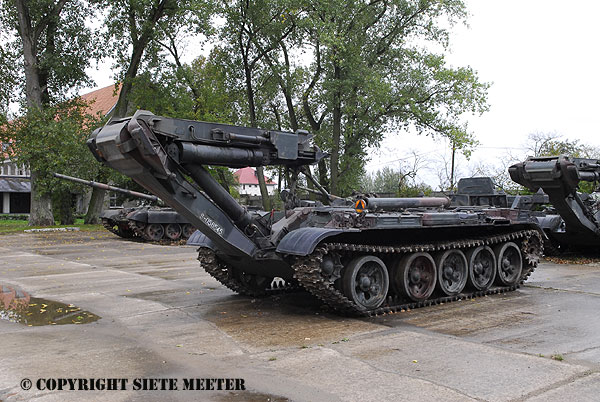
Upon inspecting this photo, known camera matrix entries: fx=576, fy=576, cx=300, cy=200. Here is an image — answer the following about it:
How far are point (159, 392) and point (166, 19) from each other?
1266 inches

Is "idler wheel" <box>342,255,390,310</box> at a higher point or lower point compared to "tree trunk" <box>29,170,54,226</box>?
lower

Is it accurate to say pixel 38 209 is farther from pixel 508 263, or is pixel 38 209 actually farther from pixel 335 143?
pixel 508 263

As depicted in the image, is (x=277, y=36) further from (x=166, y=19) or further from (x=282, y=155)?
(x=282, y=155)

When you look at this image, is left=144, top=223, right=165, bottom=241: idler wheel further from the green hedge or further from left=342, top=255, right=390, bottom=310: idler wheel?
the green hedge

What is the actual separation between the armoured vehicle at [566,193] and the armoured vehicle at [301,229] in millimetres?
5091

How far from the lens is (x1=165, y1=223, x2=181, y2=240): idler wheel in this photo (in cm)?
2467

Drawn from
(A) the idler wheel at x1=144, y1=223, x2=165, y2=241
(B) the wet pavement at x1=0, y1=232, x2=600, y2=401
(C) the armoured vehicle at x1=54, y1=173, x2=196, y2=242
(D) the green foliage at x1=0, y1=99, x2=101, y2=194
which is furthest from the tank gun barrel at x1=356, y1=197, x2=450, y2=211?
(D) the green foliage at x1=0, y1=99, x2=101, y2=194

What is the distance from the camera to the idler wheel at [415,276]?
981 centimetres

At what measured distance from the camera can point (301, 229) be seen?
8.88 metres

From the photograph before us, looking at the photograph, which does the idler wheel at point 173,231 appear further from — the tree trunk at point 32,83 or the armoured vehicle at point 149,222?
the tree trunk at point 32,83

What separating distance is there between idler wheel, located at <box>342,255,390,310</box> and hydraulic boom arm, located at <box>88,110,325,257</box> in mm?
1517

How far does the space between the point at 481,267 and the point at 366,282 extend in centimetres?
334

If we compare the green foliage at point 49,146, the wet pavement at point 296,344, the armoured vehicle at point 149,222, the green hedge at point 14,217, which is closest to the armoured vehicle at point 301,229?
the wet pavement at point 296,344

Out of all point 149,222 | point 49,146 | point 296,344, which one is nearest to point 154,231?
Result: point 149,222
